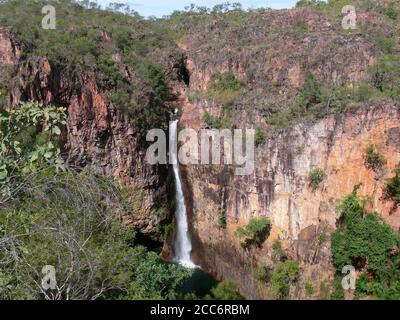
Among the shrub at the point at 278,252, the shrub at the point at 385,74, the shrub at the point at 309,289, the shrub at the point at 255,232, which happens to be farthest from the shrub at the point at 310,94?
the shrub at the point at 309,289

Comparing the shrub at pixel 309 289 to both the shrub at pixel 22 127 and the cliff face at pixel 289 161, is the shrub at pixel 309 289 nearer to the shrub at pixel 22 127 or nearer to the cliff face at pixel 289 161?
the cliff face at pixel 289 161

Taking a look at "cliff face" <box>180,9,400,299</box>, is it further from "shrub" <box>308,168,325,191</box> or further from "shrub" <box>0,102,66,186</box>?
"shrub" <box>0,102,66,186</box>

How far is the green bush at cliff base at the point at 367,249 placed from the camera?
12875 mm

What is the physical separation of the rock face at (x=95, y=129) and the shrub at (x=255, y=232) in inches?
149

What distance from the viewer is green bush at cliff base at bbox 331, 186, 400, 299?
12.9 metres

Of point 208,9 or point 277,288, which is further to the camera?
point 208,9

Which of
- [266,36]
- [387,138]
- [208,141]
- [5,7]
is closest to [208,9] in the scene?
[266,36]

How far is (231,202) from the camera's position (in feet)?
57.2

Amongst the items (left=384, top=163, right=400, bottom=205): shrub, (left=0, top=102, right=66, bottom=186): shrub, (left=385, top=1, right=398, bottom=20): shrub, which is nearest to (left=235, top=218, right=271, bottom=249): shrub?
(left=384, top=163, right=400, bottom=205): shrub

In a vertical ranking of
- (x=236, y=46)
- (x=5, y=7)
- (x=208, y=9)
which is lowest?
(x=236, y=46)

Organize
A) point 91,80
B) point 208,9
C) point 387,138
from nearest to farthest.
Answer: point 387,138 < point 91,80 < point 208,9

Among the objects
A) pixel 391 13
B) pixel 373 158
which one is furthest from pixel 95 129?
pixel 391 13

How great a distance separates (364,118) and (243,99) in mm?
5900

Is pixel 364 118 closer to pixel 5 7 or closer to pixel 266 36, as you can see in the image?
pixel 266 36
